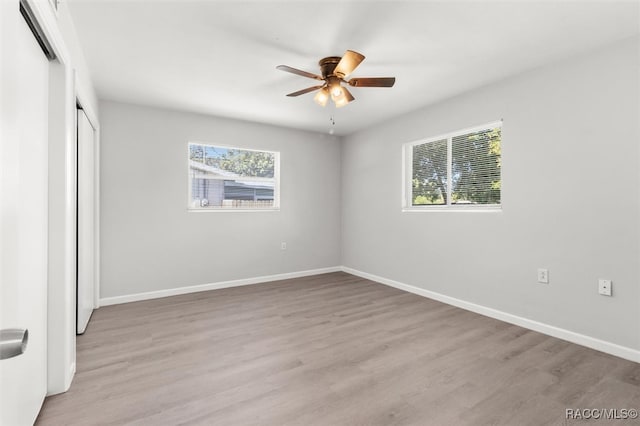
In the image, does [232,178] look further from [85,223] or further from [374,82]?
[374,82]

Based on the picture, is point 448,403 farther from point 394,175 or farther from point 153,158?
point 153,158

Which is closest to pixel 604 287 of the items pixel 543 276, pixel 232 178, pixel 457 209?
pixel 543 276

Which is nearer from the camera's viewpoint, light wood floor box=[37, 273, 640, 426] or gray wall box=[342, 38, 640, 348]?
light wood floor box=[37, 273, 640, 426]

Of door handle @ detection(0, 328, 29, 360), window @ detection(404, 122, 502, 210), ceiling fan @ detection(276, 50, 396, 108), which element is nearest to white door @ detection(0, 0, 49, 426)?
door handle @ detection(0, 328, 29, 360)

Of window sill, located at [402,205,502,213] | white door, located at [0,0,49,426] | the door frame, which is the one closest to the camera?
white door, located at [0,0,49,426]

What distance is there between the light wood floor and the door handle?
147 cm

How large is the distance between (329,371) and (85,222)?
2505 millimetres

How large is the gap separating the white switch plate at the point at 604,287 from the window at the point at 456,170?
3.50ft

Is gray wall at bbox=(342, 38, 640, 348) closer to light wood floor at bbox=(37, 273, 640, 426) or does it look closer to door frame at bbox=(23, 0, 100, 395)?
light wood floor at bbox=(37, 273, 640, 426)

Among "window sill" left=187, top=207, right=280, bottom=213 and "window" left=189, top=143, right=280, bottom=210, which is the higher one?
"window" left=189, top=143, right=280, bottom=210

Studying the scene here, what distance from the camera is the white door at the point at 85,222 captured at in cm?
264

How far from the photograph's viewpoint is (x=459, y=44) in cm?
242

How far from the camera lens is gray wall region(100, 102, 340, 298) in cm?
366

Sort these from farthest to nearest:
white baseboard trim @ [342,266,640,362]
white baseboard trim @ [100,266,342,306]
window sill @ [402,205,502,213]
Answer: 1. white baseboard trim @ [100,266,342,306]
2. window sill @ [402,205,502,213]
3. white baseboard trim @ [342,266,640,362]
